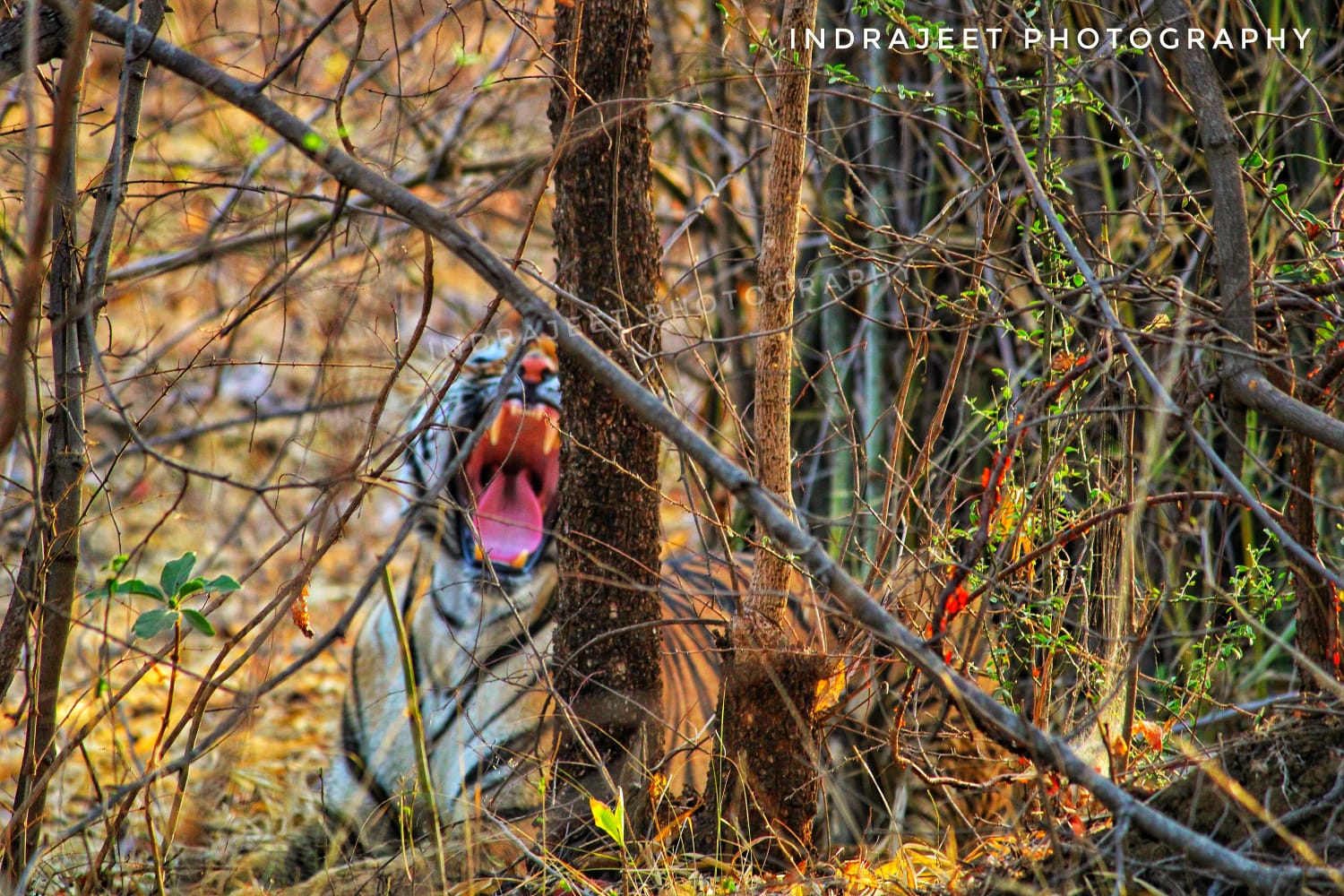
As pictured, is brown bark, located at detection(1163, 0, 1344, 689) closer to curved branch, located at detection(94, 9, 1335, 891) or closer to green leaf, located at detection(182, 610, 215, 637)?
curved branch, located at detection(94, 9, 1335, 891)

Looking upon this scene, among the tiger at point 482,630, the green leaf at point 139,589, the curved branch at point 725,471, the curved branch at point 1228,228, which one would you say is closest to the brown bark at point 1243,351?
the curved branch at point 1228,228

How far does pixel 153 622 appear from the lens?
1.67m

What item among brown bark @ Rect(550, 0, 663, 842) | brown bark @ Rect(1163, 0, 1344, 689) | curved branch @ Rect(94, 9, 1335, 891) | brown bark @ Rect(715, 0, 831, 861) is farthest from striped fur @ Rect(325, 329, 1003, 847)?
curved branch @ Rect(94, 9, 1335, 891)

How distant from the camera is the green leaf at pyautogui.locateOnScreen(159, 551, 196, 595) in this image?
68.1 inches

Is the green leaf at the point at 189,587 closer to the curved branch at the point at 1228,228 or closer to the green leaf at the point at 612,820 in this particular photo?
the green leaf at the point at 612,820

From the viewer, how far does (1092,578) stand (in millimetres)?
2020

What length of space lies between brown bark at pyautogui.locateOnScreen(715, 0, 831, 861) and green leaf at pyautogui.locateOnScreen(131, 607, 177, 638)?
897 millimetres

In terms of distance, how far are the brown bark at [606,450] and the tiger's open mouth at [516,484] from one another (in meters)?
0.96

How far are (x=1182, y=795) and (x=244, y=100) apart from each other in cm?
154

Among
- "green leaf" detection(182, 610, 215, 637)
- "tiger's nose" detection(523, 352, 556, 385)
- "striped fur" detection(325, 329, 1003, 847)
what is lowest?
"striped fur" detection(325, 329, 1003, 847)

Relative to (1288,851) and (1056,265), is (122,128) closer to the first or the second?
(1056,265)

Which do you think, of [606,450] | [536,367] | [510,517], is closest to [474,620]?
[510,517]

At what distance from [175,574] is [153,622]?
95 millimetres

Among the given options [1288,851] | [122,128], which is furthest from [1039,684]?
[122,128]
